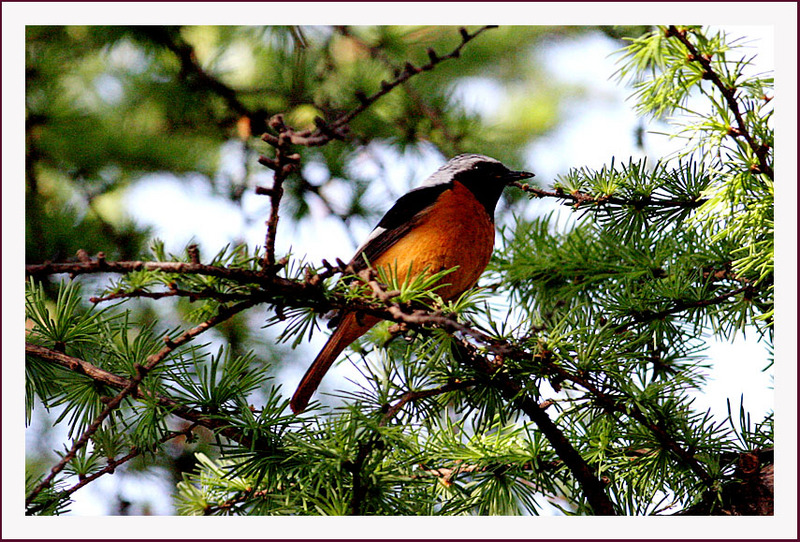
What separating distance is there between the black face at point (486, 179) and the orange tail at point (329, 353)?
797 mm

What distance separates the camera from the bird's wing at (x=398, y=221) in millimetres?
2633

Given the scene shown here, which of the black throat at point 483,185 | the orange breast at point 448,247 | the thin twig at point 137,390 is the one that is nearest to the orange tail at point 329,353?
the orange breast at point 448,247

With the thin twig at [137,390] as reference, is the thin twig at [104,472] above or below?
below

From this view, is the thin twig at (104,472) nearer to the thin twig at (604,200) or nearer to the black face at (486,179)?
the thin twig at (604,200)

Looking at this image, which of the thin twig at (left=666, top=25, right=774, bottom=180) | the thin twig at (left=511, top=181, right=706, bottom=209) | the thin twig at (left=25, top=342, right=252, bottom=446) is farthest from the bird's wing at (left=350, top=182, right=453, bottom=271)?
the thin twig at (left=666, top=25, right=774, bottom=180)

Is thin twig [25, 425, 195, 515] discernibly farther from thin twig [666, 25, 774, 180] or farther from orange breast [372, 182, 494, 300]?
thin twig [666, 25, 774, 180]

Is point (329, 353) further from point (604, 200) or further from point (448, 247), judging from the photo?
point (604, 200)

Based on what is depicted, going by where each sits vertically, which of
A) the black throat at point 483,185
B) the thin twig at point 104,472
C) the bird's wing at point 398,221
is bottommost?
the thin twig at point 104,472

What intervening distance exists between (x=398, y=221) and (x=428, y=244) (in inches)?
7.6

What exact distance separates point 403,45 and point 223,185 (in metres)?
1.31

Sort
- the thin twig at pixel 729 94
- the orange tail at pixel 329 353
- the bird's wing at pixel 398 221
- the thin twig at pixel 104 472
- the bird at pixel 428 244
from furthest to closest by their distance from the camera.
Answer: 1. the bird's wing at pixel 398 221
2. the bird at pixel 428 244
3. the orange tail at pixel 329 353
4. the thin twig at pixel 104 472
5. the thin twig at pixel 729 94

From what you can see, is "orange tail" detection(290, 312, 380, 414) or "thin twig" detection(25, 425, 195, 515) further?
"orange tail" detection(290, 312, 380, 414)

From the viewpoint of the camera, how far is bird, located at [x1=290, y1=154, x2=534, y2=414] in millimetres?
2473
